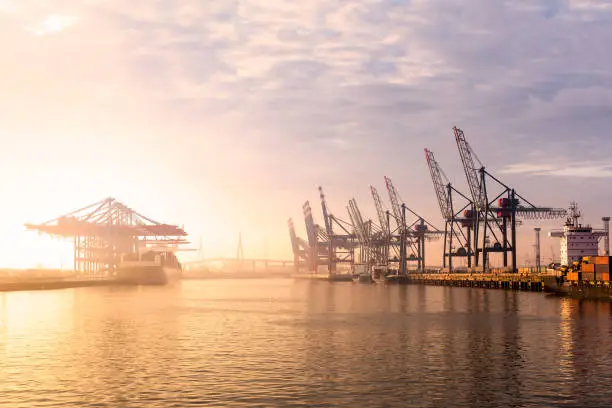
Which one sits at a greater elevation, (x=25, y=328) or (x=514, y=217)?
(x=514, y=217)

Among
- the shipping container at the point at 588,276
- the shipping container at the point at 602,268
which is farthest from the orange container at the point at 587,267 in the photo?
the shipping container at the point at 602,268

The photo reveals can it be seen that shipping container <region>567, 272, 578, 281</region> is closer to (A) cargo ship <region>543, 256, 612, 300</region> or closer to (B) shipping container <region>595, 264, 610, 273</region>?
(A) cargo ship <region>543, 256, 612, 300</region>

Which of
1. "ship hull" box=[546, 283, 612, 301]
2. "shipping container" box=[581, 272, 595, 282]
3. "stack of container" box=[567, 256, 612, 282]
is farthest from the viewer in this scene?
"shipping container" box=[581, 272, 595, 282]

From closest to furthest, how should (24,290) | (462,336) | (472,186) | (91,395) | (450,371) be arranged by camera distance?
A: (91,395), (450,371), (462,336), (24,290), (472,186)

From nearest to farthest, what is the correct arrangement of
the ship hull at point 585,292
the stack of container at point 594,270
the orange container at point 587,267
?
the stack of container at point 594,270, the ship hull at point 585,292, the orange container at point 587,267

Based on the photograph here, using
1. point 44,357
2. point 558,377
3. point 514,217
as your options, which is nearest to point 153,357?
point 44,357

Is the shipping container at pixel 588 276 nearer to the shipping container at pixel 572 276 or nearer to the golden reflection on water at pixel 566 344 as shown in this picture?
the shipping container at pixel 572 276

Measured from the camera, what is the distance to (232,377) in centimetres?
3634

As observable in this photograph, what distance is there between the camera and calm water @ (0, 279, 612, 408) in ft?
102

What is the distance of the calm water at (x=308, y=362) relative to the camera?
3106cm

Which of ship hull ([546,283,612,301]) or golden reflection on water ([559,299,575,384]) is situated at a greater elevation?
golden reflection on water ([559,299,575,384])

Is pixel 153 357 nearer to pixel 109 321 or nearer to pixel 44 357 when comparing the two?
pixel 44 357

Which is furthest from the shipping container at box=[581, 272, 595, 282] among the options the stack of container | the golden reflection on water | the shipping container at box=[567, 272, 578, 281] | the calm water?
the calm water

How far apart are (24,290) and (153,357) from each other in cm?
13708
